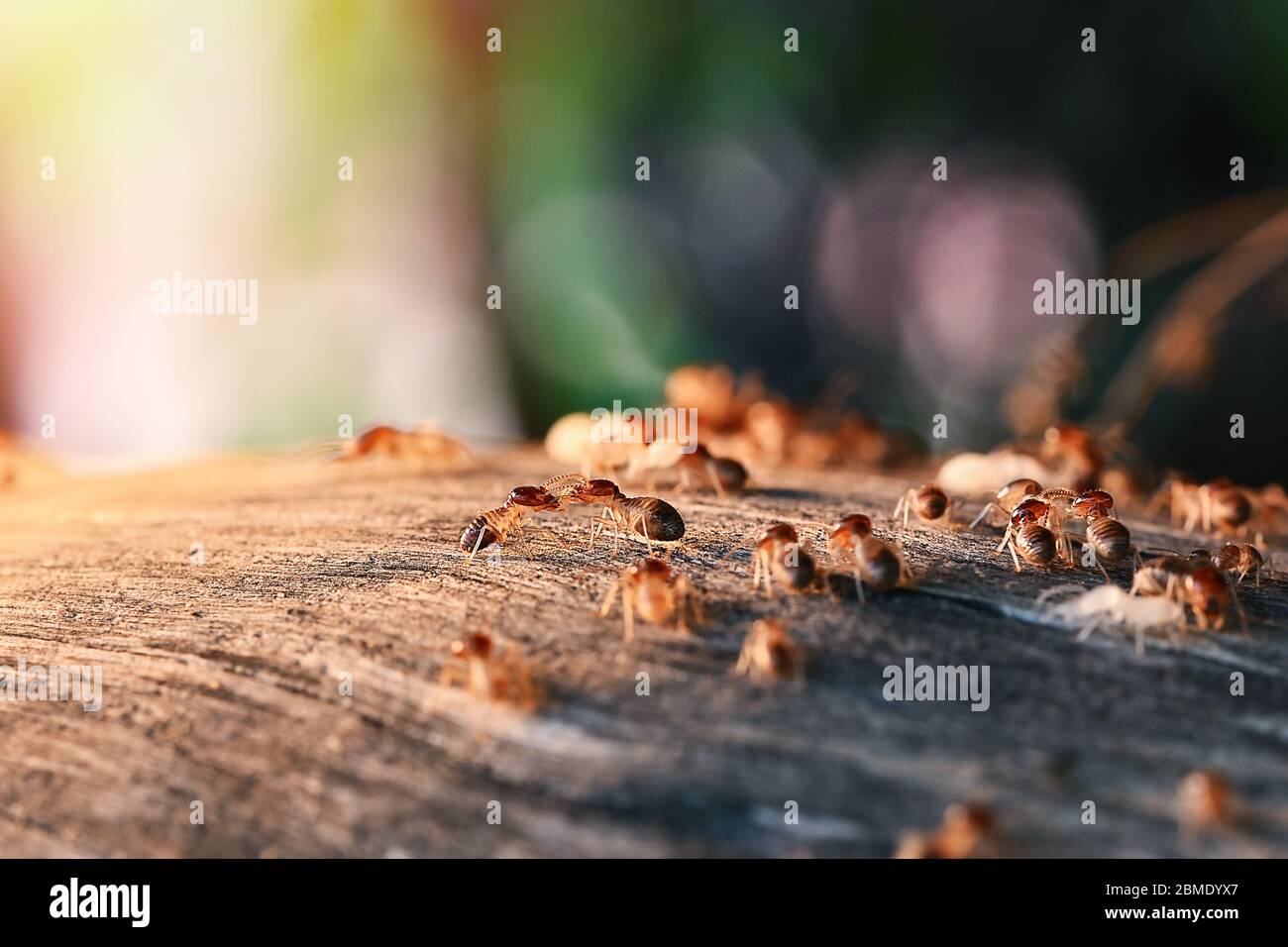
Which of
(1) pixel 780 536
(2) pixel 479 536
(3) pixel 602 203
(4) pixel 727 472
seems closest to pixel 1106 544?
(1) pixel 780 536

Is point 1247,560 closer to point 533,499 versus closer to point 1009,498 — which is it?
point 1009,498

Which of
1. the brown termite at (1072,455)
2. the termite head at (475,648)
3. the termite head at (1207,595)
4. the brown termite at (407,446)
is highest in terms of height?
the brown termite at (407,446)

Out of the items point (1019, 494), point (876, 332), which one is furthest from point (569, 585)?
point (876, 332)

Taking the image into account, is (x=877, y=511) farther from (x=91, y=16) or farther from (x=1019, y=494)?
(x=91, y=16)

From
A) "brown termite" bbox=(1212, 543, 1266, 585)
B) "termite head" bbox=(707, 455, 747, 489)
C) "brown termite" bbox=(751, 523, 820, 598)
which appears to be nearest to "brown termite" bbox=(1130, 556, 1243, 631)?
"brown termite" bbox=(1212, 543, 1266, 585)

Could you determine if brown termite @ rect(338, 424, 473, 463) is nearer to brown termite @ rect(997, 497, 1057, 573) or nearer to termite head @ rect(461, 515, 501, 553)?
termite head @ rect(461, 515, 501, 553)

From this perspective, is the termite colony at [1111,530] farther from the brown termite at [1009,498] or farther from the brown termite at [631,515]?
the brown termite at [631,515]

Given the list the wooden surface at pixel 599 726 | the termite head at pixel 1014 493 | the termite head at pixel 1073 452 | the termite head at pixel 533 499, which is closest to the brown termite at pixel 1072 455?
the termite head at pixel 1073 452
